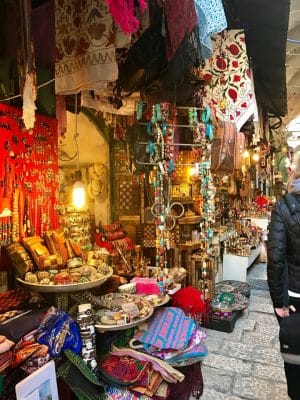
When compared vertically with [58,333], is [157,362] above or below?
below

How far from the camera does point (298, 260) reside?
2627 mm

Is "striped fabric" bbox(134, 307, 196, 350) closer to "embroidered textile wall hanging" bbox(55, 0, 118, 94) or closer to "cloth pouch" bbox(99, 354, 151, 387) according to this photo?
"cloth pouch" bbox(99, 354, 151, 387)

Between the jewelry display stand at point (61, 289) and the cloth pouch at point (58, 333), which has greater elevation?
the jewelry display stand at point (61, 289)

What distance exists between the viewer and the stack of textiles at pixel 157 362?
234 centimetres

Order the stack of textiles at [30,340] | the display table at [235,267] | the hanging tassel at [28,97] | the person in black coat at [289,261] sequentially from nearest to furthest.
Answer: the stack of textiles at [30,340] < the hanging tassel at [28,97] < the person in black coat at [289,261] < the display table at [235,267]

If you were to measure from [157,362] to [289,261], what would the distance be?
1302 millimetres

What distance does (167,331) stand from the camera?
106 inches

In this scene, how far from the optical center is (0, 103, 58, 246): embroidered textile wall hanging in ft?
8.74

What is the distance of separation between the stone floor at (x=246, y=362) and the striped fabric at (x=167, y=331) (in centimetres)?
83

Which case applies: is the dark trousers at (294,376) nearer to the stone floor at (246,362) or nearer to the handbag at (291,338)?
the handbag at (291,338)

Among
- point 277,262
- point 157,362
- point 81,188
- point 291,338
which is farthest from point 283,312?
point 81,188

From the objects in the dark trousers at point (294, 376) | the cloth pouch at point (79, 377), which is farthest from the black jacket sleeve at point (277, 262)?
the cloth pouch at point (79, 377)

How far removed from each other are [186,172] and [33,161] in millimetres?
3437

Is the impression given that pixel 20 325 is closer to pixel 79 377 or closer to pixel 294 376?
pixel 79 377
